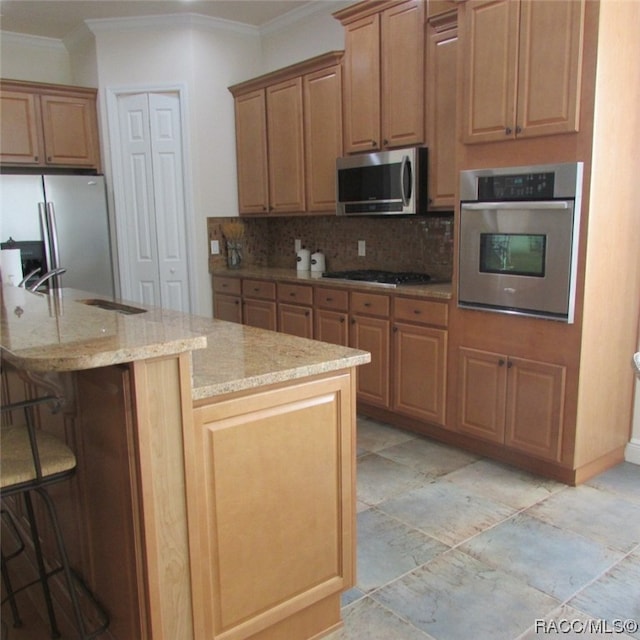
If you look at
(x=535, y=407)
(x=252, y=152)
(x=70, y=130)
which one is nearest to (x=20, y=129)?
(x=70, y=130)

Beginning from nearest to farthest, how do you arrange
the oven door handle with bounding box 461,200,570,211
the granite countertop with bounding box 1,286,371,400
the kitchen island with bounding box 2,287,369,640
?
the granite countertop with bounding box 1,286,371,400, the kitchen island with bounding box 2,287,369,640, the oven door handle with bounding box 461,200,570,211

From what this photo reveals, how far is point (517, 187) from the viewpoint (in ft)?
9.53

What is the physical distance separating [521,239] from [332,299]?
4.86ft

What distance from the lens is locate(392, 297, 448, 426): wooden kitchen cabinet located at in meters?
3.41

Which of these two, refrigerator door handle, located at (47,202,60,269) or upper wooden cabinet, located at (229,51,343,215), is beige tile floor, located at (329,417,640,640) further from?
refrigerator door handle, located at (47,202,60,269)

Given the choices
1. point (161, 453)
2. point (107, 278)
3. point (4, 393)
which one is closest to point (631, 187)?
point (161, 453)

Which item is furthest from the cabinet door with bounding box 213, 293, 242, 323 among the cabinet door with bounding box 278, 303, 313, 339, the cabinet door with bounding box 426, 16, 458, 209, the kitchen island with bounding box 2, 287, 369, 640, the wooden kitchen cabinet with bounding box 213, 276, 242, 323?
the kitchen island with bounding box 2, 287, 369, 640

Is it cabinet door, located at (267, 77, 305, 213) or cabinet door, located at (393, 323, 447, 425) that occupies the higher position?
cabinet door, located at (267, 77, 305, 213)

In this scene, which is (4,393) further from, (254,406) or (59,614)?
(254,406)

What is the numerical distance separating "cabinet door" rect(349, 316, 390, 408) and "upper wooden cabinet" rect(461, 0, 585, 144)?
126 centimetres

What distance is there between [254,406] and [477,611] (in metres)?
1.11

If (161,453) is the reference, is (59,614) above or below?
below

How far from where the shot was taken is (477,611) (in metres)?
2.05

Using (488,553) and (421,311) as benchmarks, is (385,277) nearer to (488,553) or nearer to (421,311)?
(421,311)
